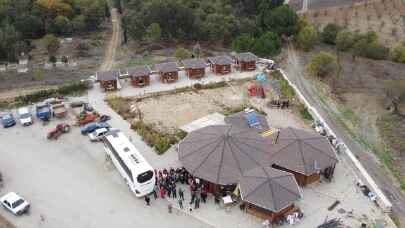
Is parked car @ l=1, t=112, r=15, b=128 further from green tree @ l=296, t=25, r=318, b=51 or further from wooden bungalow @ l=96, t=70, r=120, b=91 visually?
green tree @ l=296, t=25, r=318, b=51

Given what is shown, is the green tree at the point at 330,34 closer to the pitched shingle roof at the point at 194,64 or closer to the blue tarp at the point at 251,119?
the pitched shingle roof at the point at 194,64

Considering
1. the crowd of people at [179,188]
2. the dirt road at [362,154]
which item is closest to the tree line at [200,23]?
the dirt road at [362,154]

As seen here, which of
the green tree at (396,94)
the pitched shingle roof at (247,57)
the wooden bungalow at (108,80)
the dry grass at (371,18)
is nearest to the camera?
the green tree at (396,94)

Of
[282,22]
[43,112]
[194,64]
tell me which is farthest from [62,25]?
[282,22]

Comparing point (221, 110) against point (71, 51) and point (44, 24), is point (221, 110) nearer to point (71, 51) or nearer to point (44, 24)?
point (71, 51)

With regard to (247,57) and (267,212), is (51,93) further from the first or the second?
(267,212)

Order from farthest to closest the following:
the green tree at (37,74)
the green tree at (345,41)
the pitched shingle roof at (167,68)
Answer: the green tree at (345,41), the green tree at (37,74), the pitched shingle roof at (167,68)
